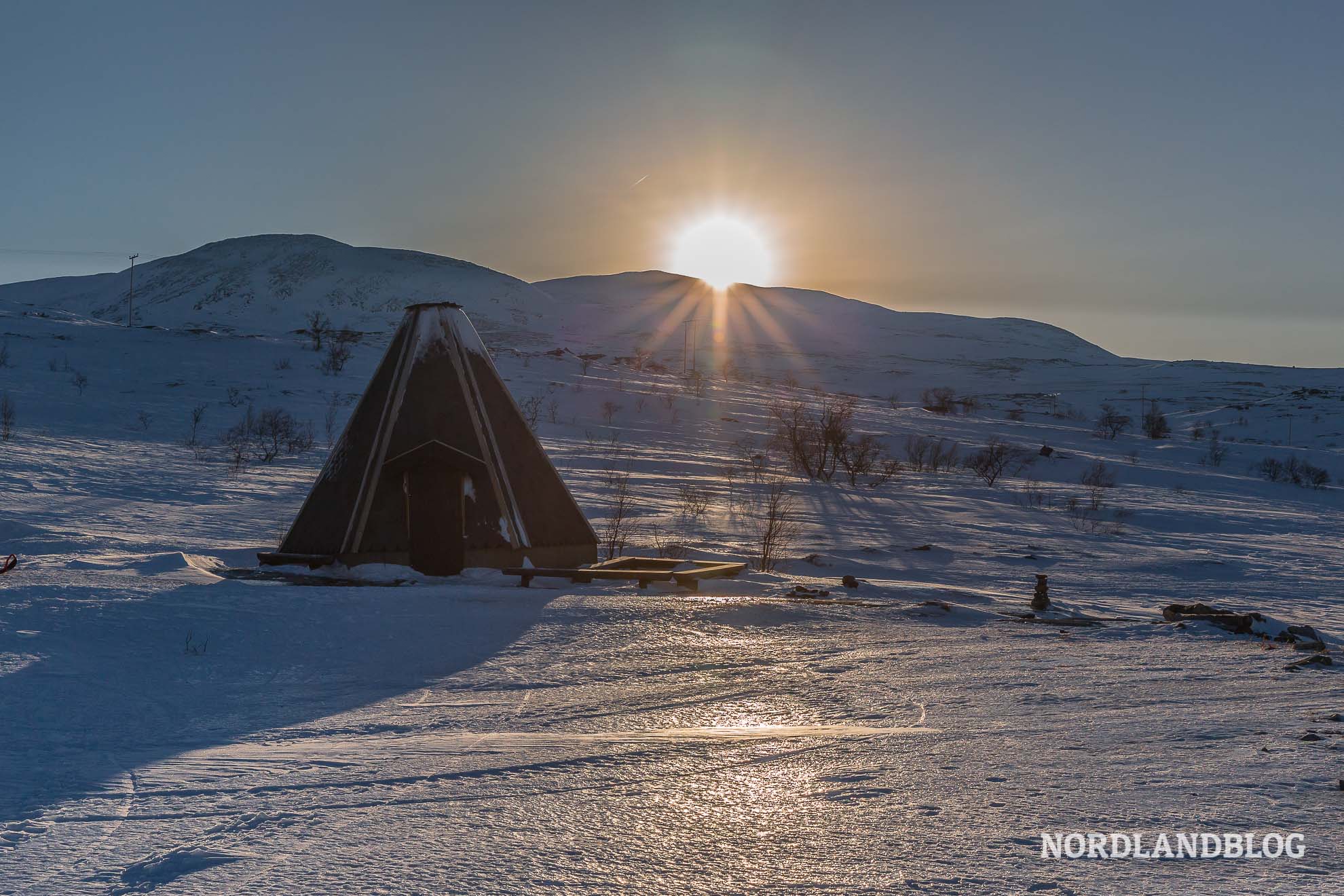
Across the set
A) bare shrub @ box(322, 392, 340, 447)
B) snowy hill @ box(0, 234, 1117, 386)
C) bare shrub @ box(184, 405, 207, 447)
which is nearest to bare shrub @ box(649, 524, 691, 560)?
bare shrub @ box(322, 392, 340, 447)

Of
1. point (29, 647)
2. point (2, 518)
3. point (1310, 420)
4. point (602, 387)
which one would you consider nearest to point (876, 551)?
point (29, 647)

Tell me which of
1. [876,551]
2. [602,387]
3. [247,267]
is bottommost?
[876,551]

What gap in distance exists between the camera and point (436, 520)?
27.2 feet

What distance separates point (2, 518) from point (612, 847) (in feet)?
32.4

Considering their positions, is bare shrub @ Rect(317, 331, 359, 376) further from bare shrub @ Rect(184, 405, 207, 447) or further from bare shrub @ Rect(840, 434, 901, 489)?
bare shrub @ Rect(840, 434, 901, 489)

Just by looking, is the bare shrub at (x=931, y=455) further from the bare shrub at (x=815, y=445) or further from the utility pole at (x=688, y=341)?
the utility pole at (x=688, y=341)

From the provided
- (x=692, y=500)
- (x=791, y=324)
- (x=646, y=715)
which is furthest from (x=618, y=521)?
(x=791, y=324)

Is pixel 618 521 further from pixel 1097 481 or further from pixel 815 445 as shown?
pixel 1097 481

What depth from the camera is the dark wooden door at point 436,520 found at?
8.26 m

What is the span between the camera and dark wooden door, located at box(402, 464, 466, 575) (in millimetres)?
8258

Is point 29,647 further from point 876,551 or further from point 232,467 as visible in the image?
point 232,467

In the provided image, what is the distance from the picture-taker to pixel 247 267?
122188mm

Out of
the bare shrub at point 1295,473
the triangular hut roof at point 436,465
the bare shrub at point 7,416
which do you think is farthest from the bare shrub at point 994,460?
the bare shrub at point 7,416

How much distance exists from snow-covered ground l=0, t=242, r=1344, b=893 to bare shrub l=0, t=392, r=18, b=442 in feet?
12.1
